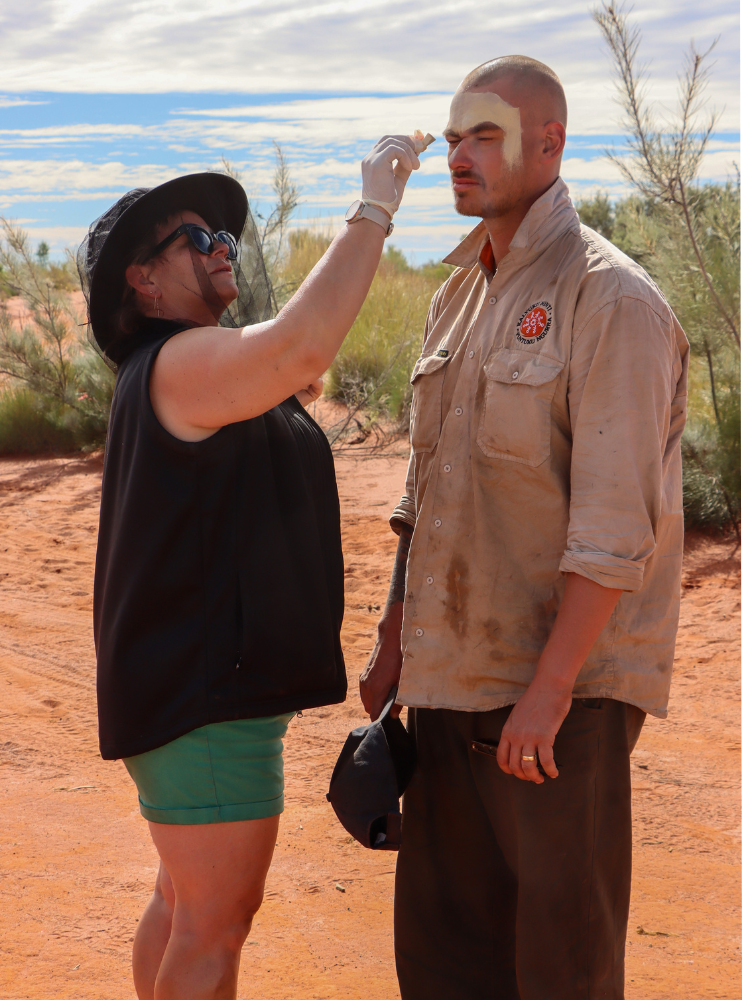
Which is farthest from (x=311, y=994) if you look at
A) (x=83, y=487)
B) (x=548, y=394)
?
(x=83, y=487)

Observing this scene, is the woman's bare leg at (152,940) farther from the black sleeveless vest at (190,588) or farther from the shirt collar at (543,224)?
the shirt collar at (543,224)

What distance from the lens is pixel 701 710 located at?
15.7 ft

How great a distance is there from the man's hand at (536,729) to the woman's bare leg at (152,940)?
0.87 meters

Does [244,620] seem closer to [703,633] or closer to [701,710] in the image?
[701,710]

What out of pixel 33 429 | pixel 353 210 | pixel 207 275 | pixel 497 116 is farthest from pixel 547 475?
pixel 33 429

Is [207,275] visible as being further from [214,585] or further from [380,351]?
[380,351]

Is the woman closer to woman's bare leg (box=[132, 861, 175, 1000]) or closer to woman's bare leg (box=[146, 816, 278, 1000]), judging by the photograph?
woman's bare leg (box=[146, 816, 278, 1000])

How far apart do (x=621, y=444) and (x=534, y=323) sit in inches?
13.2

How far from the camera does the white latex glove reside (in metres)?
1.84

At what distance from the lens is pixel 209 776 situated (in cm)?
186

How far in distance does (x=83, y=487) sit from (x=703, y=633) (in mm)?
6515

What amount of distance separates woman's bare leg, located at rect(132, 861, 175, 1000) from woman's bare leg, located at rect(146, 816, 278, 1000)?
21cm

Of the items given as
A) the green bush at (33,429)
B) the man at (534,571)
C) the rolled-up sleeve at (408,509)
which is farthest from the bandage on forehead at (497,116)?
the green bush at (33,429)

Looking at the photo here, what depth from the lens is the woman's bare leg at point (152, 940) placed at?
208 centimetres
